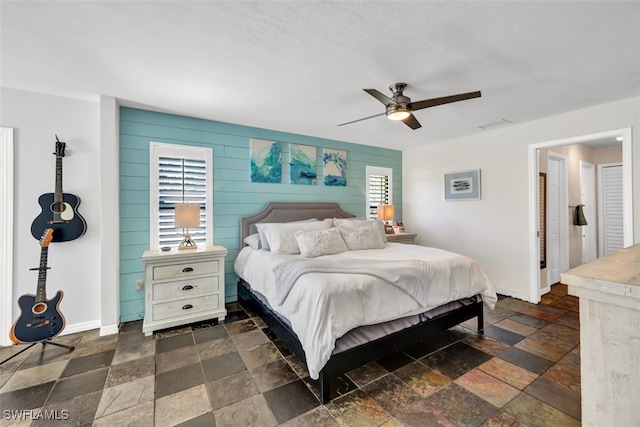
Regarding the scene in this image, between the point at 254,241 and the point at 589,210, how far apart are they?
6.59 m

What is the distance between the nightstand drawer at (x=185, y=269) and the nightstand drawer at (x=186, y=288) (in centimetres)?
7

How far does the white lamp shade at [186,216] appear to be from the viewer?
3.17m

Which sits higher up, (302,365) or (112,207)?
(112,207)

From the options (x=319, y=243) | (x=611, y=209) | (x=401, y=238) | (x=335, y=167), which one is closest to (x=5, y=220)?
(x=319, y=243)

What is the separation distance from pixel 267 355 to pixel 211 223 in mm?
1948

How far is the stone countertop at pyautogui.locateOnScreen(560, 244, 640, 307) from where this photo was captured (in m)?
1.02

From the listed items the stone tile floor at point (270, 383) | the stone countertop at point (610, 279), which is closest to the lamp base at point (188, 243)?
the stone tile floor at point (270, 383)

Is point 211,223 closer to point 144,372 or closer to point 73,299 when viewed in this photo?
point 73,299

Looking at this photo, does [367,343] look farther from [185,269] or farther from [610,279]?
[185,269]

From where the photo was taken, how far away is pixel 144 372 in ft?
7.33

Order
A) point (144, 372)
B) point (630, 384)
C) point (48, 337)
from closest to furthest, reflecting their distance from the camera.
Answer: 1. point (630, 384)
2. point (144, 372)
3. point (48, 337)

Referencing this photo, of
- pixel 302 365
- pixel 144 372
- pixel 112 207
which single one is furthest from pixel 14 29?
pixel 302 365

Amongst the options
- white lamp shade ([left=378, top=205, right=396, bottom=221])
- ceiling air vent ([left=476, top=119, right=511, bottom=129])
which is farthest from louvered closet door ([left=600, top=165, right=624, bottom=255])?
white lamp shade ([left=378, top=205, right=396, bottom=221])

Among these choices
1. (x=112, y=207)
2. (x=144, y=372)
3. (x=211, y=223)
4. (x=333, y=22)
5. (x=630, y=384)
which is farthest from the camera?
(x=211, y=223)
